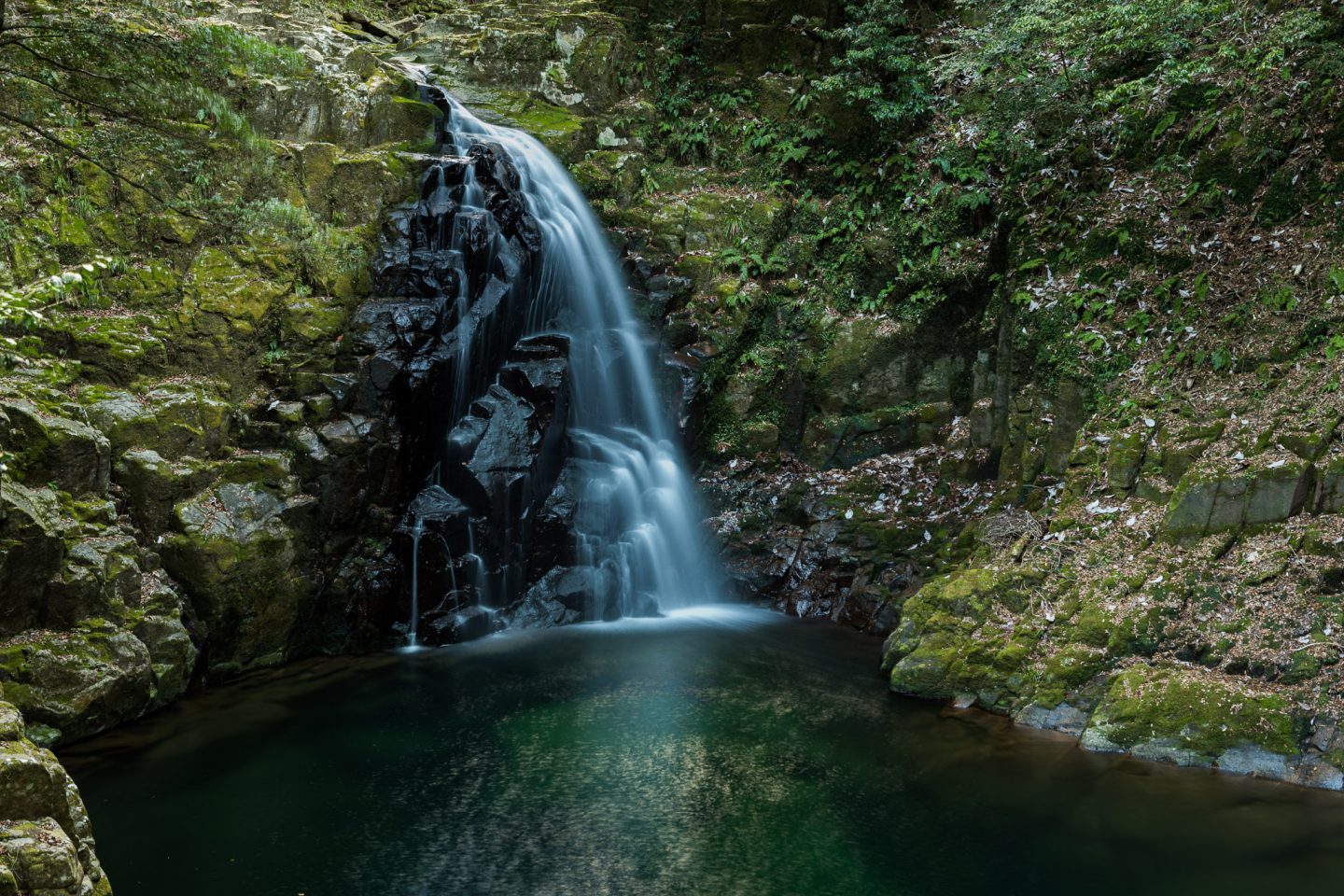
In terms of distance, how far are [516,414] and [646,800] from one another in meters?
7.14

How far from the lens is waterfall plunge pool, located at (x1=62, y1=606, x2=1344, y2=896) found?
604cm

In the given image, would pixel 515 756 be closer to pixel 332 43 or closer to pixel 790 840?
pixel 790 840

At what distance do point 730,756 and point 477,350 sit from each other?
7.56m

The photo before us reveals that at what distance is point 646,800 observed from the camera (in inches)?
286

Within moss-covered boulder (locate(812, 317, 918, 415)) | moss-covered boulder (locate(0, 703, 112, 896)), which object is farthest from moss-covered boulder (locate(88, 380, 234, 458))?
moss-covered boulder (locate(812, 317, 918, 415))

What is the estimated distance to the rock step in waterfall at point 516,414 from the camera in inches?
476

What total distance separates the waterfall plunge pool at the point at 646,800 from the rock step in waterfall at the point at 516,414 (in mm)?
2509

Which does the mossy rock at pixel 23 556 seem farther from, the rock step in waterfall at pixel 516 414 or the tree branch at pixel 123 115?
the rock step in waterfall at pixel 516 414

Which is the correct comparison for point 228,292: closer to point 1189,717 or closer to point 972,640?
point 972,640

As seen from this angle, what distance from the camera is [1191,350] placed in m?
10.1

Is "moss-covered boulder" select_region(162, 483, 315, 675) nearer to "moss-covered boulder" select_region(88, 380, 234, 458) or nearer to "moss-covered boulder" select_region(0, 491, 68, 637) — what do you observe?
"moss-covered boulder" select_region(88, 380, 234, 458)

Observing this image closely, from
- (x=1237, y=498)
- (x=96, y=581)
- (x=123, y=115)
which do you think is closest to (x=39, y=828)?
(x=96, y=581)

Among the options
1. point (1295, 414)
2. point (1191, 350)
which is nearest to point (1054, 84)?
point (1191, 350)

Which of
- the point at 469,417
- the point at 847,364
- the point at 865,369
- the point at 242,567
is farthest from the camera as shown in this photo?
the point at 847,364
